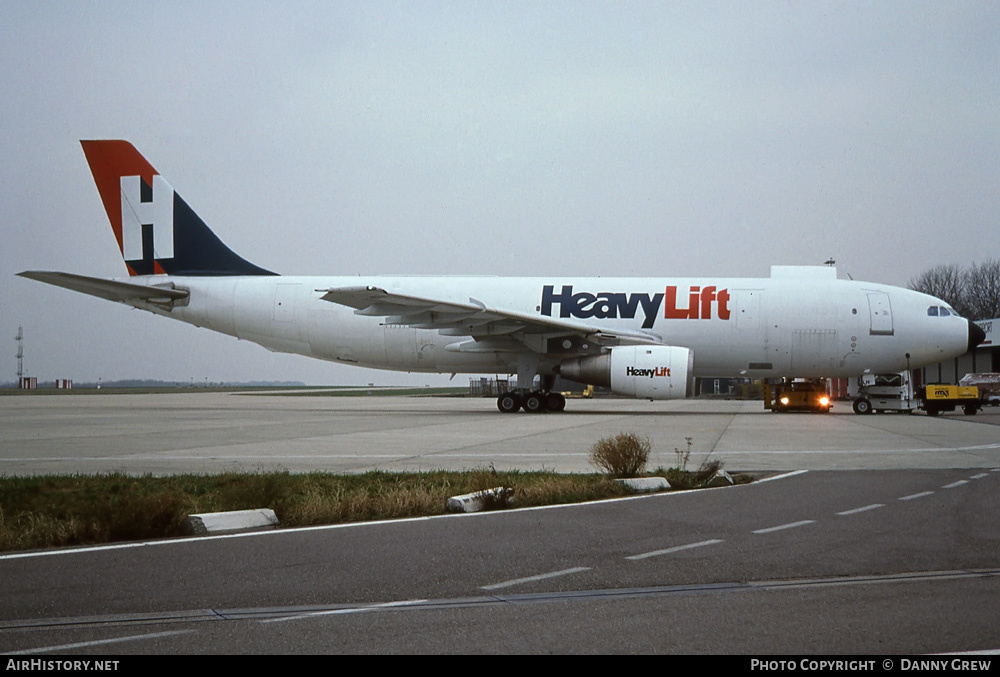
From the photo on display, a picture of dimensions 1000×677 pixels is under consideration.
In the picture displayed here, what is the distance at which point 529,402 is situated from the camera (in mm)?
26953

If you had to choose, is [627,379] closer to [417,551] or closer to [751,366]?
[751,366]

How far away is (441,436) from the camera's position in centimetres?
1702

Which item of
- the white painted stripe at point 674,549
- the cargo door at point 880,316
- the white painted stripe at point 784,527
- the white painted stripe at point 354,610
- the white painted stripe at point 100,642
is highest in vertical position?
the cargo door at point 880,316

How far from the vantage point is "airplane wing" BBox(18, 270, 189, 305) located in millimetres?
25969

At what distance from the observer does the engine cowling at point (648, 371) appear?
24.1m

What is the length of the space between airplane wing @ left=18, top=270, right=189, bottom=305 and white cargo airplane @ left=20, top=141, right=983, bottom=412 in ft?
0.18

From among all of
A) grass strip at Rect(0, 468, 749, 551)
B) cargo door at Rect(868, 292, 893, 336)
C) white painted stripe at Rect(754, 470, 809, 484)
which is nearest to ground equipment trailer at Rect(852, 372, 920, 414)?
cargo door at Rect(868, 292, 893, 336)

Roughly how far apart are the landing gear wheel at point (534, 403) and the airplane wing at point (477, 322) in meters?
1.61

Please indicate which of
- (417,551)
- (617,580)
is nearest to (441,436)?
(417,551)

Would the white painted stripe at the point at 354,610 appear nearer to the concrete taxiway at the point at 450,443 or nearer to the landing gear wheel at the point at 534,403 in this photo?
the concrete taxiway at the point at 450,443

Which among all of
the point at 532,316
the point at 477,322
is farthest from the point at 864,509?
the point at 477,322

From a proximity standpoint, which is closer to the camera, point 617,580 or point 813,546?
point 617,580

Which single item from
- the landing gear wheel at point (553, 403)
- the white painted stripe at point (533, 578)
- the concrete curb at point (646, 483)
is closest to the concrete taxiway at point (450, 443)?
the concrete curb at point (646, 483)
